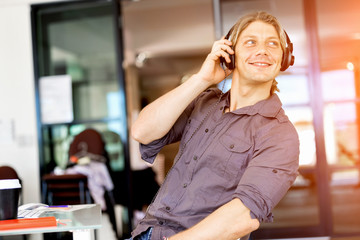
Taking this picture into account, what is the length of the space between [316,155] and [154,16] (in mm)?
4177

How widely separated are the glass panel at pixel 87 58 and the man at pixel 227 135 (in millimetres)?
3041

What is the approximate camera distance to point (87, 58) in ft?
14.7

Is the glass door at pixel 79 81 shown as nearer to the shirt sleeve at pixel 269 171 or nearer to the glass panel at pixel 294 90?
the glass panel at pixel 294 90

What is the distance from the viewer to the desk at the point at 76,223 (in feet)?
4.42

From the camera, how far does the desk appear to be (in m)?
1.35

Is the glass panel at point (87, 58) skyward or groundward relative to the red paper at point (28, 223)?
skyward

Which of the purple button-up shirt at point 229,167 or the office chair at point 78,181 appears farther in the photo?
the office chair at point 78,181

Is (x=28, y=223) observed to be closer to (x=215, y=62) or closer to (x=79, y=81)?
(x=215, y=62)

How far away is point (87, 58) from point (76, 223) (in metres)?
3.26

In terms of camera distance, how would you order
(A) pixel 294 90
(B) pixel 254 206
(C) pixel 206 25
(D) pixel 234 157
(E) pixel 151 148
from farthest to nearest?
(C) pixel 206 25 < (A) pixel 294 90 < (E) pixel 151 148 < (D) pixel 234 157 < (B) pixel 254 206

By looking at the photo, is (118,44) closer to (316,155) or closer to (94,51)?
(94,51)

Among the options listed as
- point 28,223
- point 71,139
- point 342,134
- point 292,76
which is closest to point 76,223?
point 28,223

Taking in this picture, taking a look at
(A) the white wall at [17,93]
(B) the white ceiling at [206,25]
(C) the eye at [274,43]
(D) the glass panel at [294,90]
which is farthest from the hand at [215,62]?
(A) the white wall at [17,93]

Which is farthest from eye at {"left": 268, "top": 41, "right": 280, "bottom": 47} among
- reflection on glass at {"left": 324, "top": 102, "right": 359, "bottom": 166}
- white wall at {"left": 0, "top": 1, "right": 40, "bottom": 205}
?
white wall at {"left": 0, "top": 1, "right": 40, "bottom": 205}
